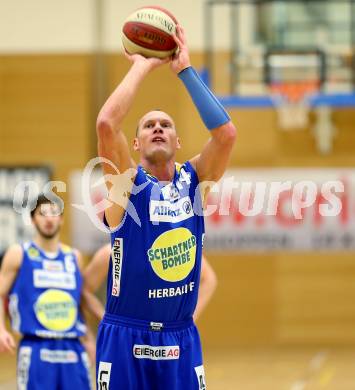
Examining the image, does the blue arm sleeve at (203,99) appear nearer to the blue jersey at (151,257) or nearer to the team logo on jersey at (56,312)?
the blue jersey at (151,257)

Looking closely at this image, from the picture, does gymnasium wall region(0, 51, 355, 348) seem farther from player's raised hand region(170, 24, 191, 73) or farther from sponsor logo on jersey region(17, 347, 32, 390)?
player's raised hand region(170, 24, 191, 73)

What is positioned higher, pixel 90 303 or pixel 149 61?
pixel 149 61

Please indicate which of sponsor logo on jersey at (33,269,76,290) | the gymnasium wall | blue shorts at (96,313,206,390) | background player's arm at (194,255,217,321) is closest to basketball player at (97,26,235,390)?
blue shorts at (96,313,206,390)

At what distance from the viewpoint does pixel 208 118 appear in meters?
4.46

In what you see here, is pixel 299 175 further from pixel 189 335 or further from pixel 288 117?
pixel 189 335

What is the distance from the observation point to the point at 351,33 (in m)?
14.6

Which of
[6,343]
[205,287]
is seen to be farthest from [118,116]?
[6,343]

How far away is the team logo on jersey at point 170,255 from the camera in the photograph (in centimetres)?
448

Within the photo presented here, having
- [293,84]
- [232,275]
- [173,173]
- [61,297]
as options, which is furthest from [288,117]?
[173,173]

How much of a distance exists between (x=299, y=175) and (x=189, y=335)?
417 inches

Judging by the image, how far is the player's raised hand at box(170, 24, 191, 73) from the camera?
4349mm

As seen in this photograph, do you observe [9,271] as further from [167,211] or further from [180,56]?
[180,56]

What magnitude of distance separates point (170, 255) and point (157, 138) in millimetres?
556

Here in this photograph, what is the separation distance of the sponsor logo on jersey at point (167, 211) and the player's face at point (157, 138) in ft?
0.71
